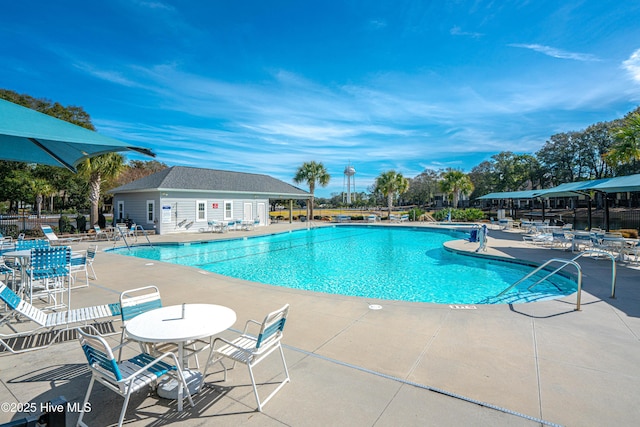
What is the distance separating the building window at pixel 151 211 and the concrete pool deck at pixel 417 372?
15.2 metres

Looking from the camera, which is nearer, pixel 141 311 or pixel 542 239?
pixel 141 311

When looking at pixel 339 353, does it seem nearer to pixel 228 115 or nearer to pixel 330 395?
pixel 330 395

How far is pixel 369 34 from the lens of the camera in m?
15.2

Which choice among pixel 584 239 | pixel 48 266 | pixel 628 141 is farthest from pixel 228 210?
pixel 628 141

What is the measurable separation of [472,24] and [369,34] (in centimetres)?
478

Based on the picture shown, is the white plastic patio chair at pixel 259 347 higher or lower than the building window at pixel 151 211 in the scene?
lower

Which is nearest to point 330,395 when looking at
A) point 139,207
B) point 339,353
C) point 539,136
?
point 339,353

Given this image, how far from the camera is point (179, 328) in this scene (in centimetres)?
274

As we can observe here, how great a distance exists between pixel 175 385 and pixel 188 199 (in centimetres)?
1922

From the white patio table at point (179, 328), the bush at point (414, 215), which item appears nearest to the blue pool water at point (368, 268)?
the white patio table at point (179, 328)

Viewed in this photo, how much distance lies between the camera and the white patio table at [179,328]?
8.50ft

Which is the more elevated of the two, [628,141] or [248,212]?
[628,141]

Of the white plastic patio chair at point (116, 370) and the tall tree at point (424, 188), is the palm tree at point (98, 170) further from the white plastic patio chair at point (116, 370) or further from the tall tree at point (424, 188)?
the tall tree at point (424, 188)

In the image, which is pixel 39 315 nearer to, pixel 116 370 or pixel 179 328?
pixel 179 328
